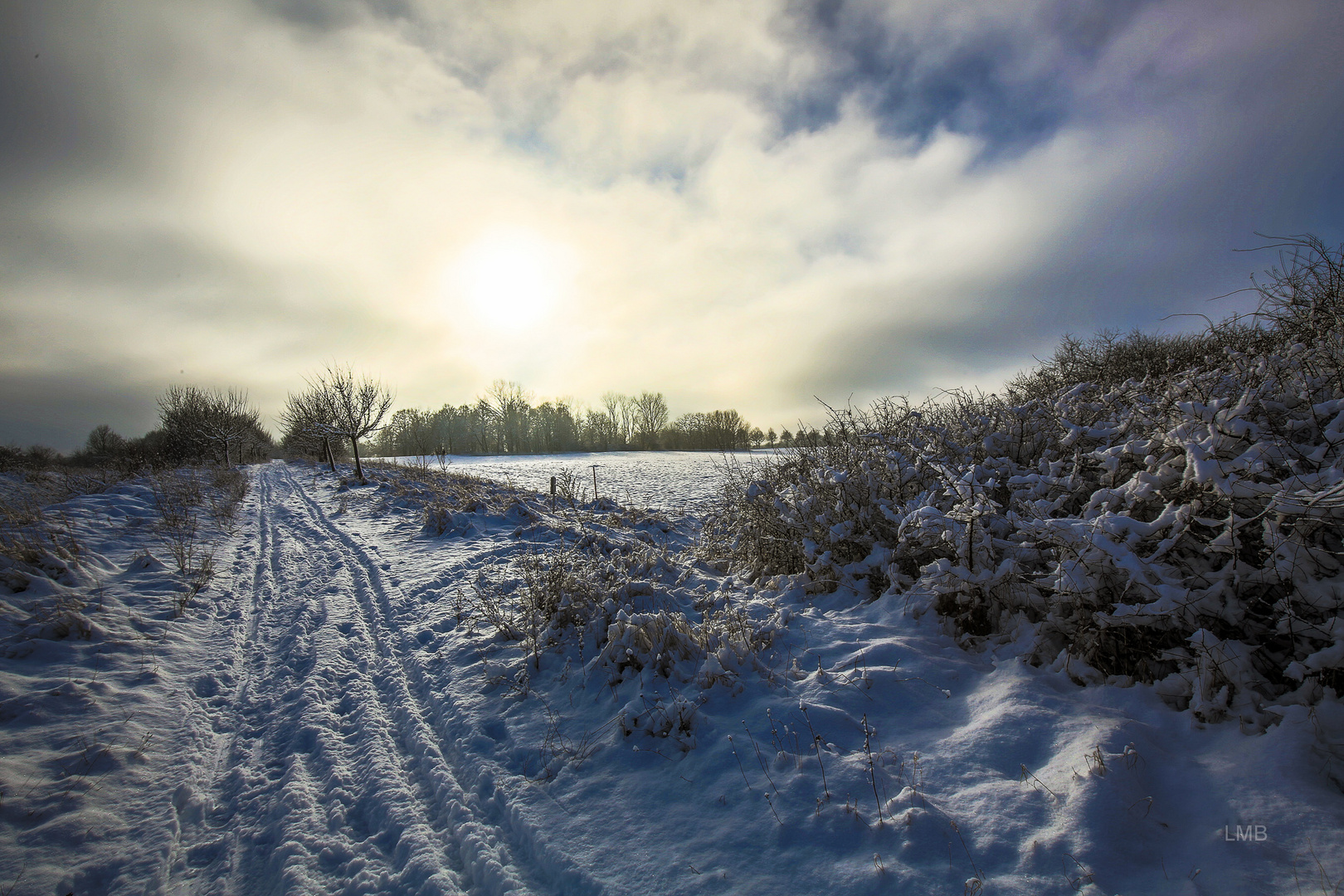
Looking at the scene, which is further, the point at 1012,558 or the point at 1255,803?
the point at 1012,558

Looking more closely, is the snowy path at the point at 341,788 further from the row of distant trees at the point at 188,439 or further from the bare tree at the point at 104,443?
the bare tree at the point at 104,443

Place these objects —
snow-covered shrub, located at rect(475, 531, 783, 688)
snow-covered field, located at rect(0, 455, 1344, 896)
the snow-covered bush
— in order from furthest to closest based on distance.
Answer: snow-covered shrub, located at rect(475, 531, 783, 688) < the snow-covered bush < snow-covered field, located at rect(0, 455, 1344, 896)

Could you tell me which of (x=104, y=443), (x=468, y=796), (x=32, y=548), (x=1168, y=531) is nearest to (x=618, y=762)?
(x=468, y=796)

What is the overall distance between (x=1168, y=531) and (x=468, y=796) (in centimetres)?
513

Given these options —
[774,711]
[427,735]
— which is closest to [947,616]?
[774,711]

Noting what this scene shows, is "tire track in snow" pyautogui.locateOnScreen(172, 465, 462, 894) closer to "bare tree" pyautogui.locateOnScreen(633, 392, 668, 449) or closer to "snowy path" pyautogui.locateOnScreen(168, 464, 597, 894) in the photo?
"snowy path" pyautogui.locateOnScreen(168, 464, 597, 894)

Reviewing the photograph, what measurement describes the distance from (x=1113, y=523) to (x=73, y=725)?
7.95 metres

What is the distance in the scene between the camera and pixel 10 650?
14.1ft

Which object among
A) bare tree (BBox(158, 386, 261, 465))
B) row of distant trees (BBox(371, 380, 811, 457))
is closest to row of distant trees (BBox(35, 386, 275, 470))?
bare tree (BBox(158, 386, 261, 465))

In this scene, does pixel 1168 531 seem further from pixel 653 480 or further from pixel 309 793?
pixel 653 480

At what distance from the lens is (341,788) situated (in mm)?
3232

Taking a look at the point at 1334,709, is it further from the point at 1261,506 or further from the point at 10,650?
the point at 10,650

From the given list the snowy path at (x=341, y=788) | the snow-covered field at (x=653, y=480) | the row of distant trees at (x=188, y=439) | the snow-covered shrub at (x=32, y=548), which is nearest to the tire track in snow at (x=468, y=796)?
the snowy path at (x=341, y=788)

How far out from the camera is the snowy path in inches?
103
